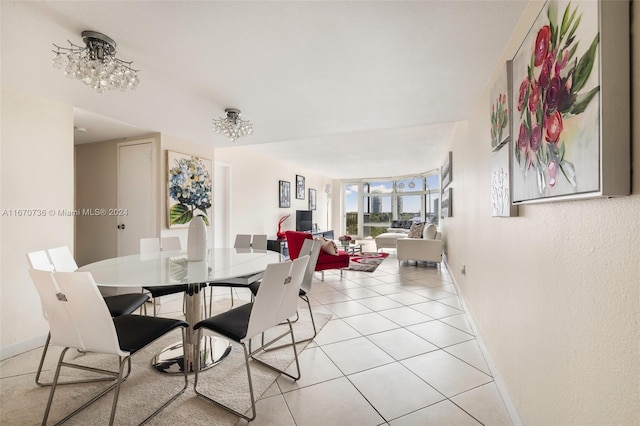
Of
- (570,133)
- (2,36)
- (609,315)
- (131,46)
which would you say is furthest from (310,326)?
(2,36)

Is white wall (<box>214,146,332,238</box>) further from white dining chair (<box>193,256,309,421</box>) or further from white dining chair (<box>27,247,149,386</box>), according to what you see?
white dining chair (<box>193,256,309,421</box>)

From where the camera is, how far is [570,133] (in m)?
0.91

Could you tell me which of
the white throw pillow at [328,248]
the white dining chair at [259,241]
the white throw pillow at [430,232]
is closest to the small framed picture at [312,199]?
the white throw pillow at [430,232]

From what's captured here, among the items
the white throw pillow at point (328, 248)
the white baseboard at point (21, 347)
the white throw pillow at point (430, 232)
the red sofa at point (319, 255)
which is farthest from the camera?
the white throw pillow at point (430, 232)

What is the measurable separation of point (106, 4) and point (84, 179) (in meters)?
4.17

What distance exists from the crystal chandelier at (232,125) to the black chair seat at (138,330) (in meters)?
1.87

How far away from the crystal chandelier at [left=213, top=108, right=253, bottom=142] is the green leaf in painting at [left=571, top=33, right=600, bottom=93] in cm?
257

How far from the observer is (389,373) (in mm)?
1981

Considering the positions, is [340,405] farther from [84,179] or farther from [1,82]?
[84,179]

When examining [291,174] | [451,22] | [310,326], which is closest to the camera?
[451,22]

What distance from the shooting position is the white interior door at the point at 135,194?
3.90 metres

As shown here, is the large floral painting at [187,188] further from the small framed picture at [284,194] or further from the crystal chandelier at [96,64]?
the small framed picture at [284,194]

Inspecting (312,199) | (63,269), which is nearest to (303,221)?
(312,199)

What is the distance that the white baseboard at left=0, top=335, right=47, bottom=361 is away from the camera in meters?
2.27
